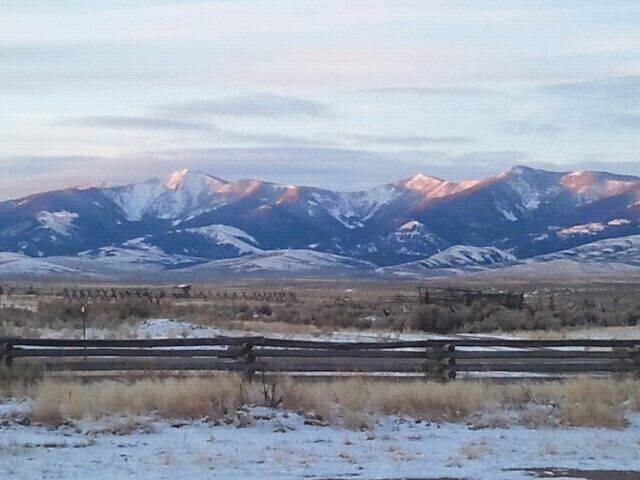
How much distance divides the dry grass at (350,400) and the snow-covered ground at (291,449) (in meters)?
0.35

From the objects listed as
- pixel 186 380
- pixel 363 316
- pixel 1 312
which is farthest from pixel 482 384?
pixel 363 316

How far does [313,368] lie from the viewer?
63.6 ft

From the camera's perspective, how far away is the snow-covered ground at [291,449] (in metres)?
12.9

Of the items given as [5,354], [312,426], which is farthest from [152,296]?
[312,426]

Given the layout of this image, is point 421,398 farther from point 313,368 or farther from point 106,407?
point 106,407

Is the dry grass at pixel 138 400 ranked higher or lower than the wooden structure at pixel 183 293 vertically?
higher

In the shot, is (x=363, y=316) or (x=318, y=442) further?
(x=363, y=316)

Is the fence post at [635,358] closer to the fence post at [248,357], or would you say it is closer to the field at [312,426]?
the field at [312,426]

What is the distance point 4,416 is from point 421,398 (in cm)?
617

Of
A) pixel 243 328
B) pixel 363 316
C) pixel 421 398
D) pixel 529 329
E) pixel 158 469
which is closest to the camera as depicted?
pixel 158 469

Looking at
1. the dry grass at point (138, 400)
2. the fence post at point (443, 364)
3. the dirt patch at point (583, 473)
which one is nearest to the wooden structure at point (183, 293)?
the fence post at point (443, 364)

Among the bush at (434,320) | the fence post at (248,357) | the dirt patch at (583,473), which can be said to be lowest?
the bush at (434,320)

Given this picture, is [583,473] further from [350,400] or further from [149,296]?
[149,296]

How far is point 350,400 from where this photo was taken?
56.4 ft
